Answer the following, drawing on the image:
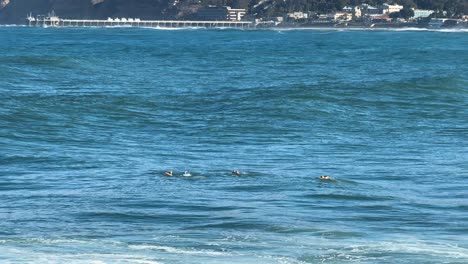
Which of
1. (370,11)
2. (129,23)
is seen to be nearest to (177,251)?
(370,11)

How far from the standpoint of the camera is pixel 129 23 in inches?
6575

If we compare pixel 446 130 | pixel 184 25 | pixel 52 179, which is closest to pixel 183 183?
pixel 52 179

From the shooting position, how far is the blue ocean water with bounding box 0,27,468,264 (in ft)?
42.1

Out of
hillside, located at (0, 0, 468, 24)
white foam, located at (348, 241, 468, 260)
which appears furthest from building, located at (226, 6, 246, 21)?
white foam, located at (348, 241, 468, 260)

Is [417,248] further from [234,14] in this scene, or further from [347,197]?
[234,14]

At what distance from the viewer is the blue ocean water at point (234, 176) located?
12.8 meters

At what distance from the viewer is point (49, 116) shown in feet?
87.4

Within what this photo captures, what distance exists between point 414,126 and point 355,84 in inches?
492

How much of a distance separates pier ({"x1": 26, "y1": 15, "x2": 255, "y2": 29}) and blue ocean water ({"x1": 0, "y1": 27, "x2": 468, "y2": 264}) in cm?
12288

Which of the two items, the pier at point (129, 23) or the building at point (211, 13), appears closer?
the pier at point (129, 23)

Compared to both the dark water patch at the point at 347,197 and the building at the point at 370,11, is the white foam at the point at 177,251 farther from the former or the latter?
the building at the point at 370,11

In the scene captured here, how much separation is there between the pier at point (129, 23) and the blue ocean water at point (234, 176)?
123m

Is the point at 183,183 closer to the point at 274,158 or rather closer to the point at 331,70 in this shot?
the point at 274,158

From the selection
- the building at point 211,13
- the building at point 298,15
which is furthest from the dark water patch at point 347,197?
the building at point 211,13
